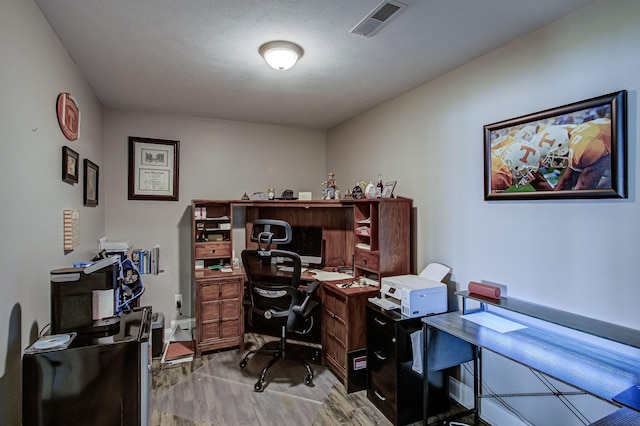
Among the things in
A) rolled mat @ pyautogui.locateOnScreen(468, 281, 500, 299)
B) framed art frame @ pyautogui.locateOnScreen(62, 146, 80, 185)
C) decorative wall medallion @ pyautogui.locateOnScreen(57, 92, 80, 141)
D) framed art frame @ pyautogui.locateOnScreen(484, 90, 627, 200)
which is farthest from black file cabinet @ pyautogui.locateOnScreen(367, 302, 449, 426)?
decorative wall medallion @ pyautogui.locateOnScreen(57, 92, 80, 141)

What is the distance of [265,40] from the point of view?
208cm

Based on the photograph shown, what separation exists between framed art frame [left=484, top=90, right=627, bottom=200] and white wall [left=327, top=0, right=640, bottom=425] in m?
0.06

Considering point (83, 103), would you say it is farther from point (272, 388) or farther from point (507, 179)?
point (507, 179)

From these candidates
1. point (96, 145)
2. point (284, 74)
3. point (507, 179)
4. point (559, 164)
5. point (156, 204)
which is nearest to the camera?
point (559, 164)

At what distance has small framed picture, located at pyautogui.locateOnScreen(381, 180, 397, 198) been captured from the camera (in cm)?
313

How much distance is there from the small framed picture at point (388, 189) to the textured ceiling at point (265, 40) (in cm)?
87

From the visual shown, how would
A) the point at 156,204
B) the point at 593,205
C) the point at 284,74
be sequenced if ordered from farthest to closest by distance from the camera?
1. the point at 156,204
2. the point at 284,74
3. the point at 593,205

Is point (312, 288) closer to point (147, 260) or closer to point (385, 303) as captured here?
point (385, 303)

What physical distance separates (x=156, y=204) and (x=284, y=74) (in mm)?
2180

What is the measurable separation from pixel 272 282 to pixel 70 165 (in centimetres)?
170

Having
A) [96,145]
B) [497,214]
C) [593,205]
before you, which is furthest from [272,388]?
[96,145]

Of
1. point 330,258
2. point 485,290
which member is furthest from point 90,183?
point 485,290

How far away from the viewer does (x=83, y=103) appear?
103 inches

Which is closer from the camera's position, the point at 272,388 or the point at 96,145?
the point at 272,388
